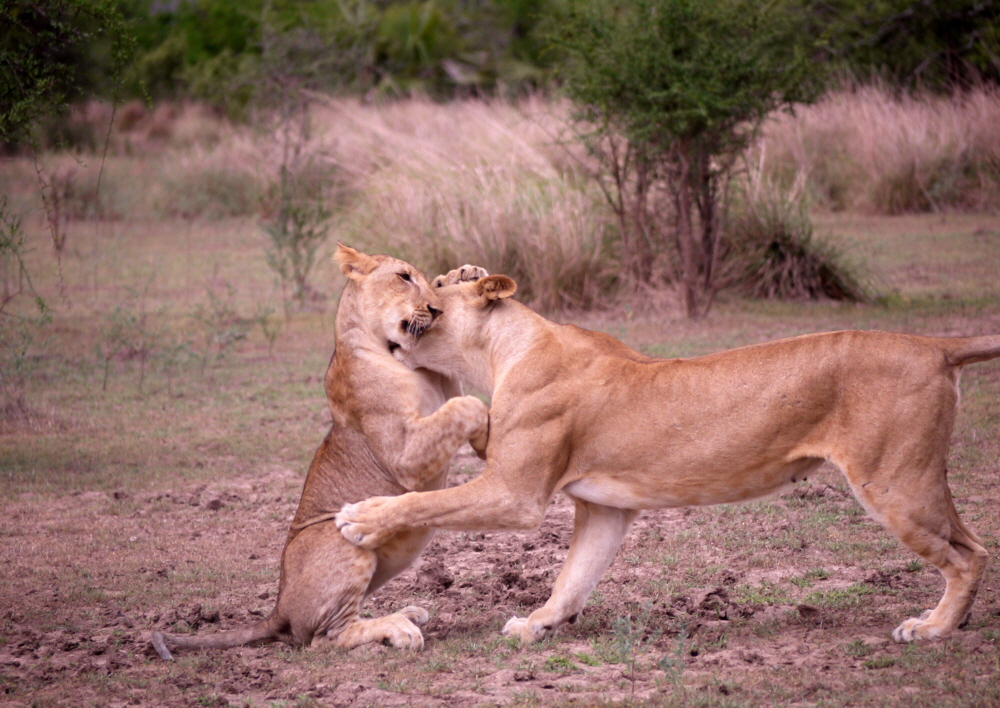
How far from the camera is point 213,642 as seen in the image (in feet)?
14.4

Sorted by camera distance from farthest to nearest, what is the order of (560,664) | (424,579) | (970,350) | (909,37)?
(909,37) → (424,579) → (560,664) → (970,350)

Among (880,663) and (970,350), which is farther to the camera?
(970,350)

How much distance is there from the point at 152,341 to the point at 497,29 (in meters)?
26.1

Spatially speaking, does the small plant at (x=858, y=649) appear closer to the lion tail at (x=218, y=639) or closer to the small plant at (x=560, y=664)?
the small plant at (x=560, y=664)

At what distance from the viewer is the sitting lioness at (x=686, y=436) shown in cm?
390

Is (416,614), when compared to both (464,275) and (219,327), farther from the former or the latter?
(219,327)

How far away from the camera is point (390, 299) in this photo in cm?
482

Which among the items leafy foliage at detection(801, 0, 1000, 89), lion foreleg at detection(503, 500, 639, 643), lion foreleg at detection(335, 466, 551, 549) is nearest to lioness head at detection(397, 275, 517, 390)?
lion foreleg at detection(335, 466, 551, 549)

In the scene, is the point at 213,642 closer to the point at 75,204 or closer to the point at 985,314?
the point at 985,314

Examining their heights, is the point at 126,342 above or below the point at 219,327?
above

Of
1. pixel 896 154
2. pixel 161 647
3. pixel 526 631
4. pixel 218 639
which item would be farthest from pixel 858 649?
pixel 896 154

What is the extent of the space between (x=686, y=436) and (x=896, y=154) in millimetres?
14764

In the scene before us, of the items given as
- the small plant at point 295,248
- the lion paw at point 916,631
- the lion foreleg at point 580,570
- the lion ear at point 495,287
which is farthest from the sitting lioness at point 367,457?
the small plant at point 295,248

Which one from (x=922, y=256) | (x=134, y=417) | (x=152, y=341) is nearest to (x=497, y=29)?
(x=922, y=256)
